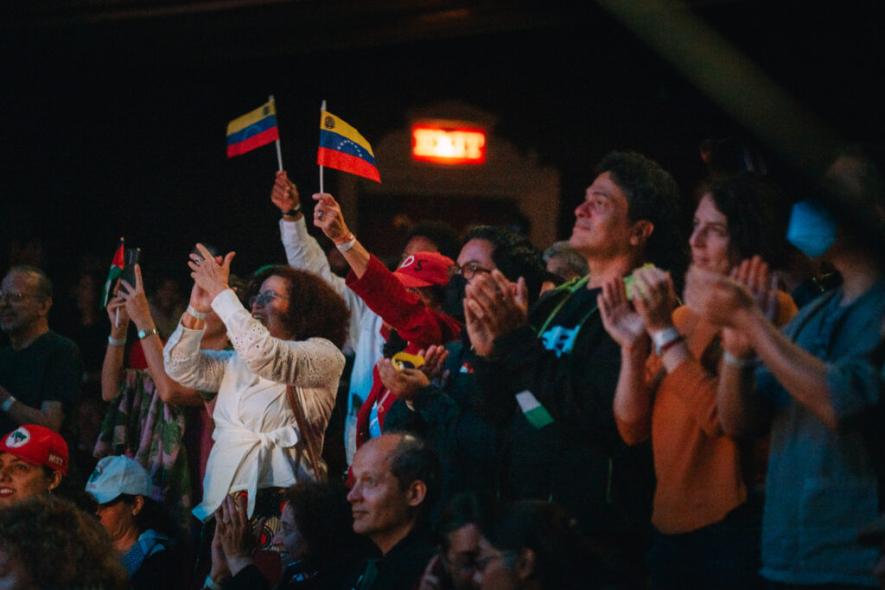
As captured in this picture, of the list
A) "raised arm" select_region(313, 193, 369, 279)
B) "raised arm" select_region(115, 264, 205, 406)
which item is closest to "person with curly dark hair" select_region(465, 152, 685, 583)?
"raised arm" select_region(313, 193, 369, 279)

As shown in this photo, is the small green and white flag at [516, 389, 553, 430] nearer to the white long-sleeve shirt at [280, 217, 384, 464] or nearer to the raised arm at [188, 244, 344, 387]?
the raised arm at [188, 244, 344, 387]

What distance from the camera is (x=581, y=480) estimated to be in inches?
157

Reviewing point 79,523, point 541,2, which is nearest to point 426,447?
point 79,523

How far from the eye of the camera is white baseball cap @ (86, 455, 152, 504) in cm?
594

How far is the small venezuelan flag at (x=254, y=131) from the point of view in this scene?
6.92m

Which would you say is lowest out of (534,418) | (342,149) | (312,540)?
(312,540)

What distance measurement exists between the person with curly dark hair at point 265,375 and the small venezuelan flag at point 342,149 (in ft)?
1.89

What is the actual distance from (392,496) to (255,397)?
1404 mm


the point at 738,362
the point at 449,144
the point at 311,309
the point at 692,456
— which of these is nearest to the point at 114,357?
the point at 311,309

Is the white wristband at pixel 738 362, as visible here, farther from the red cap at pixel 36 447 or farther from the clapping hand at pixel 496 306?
the red cap at pixel 36 447

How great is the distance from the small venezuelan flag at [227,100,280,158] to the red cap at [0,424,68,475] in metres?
1.72

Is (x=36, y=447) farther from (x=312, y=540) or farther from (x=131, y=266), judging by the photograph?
(x=312, y=540)

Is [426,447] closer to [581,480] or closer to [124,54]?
[581,480]

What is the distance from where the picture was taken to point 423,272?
5.77 m
